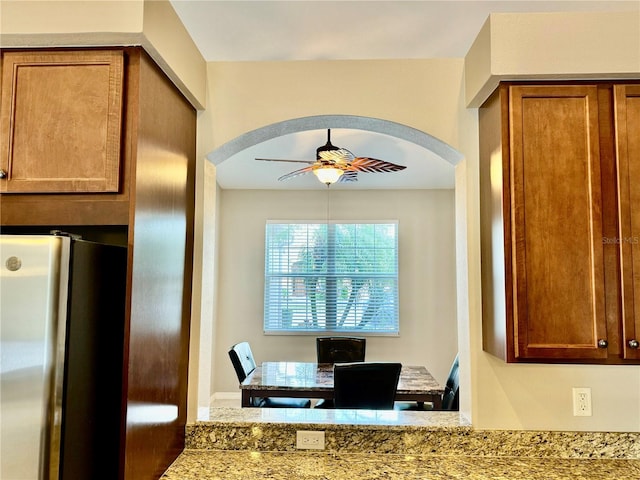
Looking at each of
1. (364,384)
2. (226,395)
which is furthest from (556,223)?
(226,395)

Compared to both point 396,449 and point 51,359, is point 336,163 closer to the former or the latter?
point 396,449

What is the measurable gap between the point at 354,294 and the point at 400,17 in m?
3.75

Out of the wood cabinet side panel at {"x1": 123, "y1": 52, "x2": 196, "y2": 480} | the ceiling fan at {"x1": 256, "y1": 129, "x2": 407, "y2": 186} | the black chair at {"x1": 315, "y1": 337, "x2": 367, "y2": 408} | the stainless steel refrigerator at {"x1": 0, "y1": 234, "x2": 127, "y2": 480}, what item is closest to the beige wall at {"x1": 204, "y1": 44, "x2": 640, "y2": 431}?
the wood cabinet side panel at {"x1": 123, "y1": 52, "x2": 196, "y2": 480}

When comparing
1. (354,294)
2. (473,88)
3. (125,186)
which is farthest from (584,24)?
(354,294)

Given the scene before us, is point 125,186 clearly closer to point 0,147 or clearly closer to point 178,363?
point 0,147

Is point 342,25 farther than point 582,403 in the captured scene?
Yes

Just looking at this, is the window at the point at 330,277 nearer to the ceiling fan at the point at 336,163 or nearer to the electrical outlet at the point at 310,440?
the ceiling fan at the point at 336,163

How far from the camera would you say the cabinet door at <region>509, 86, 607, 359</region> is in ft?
5.00

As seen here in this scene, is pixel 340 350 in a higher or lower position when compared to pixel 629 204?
lower

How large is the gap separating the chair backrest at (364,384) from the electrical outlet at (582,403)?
1.22 meters

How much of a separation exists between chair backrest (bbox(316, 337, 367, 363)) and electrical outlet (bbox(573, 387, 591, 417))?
2616 mm

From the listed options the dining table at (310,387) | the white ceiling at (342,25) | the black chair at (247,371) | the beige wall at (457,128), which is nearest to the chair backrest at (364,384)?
the dining table at (310,387)

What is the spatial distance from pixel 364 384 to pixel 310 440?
3.82 feet

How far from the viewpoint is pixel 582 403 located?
1.76 metres
